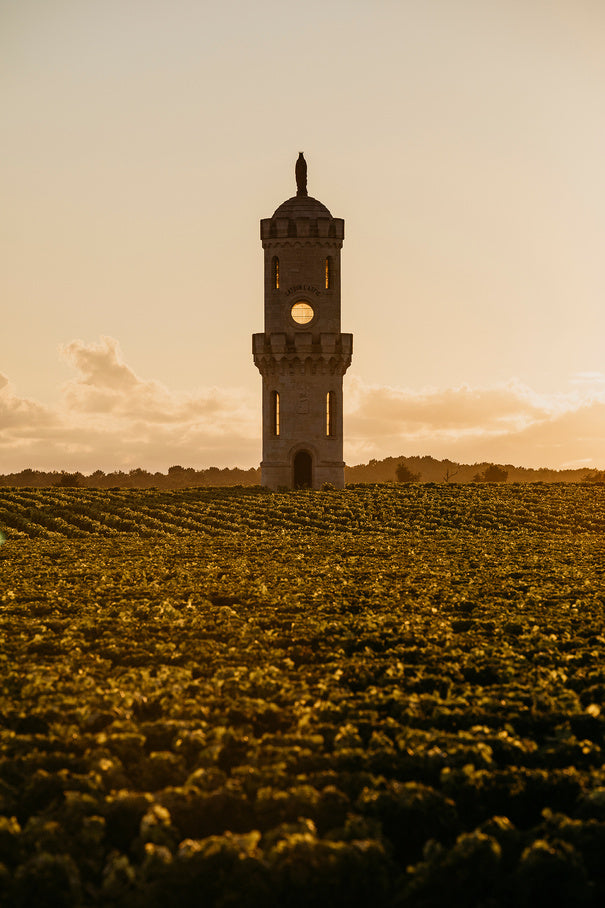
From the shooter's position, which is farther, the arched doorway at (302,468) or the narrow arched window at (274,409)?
the narrow arched window at (274,409)

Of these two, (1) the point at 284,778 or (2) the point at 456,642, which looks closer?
(1) the point at 284,778

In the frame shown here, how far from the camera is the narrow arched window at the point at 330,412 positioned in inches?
2950

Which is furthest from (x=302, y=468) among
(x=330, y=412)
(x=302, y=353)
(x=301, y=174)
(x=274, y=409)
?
(x=301, y=174)

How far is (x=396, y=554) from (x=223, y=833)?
90.6ft

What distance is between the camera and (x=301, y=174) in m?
80.8

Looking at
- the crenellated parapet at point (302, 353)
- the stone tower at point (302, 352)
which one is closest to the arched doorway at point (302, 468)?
the stone tower at point (302, 352)

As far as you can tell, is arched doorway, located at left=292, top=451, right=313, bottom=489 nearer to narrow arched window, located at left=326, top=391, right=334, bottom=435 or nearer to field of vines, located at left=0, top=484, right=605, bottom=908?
narrow arched window, located at left=326, top=391, right=334, bottom=435

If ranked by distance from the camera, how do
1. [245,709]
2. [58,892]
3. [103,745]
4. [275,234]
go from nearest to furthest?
[58,892], [103,745], [245,709], [275,234]

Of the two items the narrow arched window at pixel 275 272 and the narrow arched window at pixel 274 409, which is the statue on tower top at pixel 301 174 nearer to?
the narrow arched window at pixel 275 272

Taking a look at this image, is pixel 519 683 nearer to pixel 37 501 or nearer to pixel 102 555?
pixel 102 555

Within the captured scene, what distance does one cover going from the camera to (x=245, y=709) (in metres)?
13.4

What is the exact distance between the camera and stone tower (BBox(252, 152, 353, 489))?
7406 cm

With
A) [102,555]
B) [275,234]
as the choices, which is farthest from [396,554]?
[275,234]

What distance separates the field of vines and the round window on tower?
4970 centimetres
